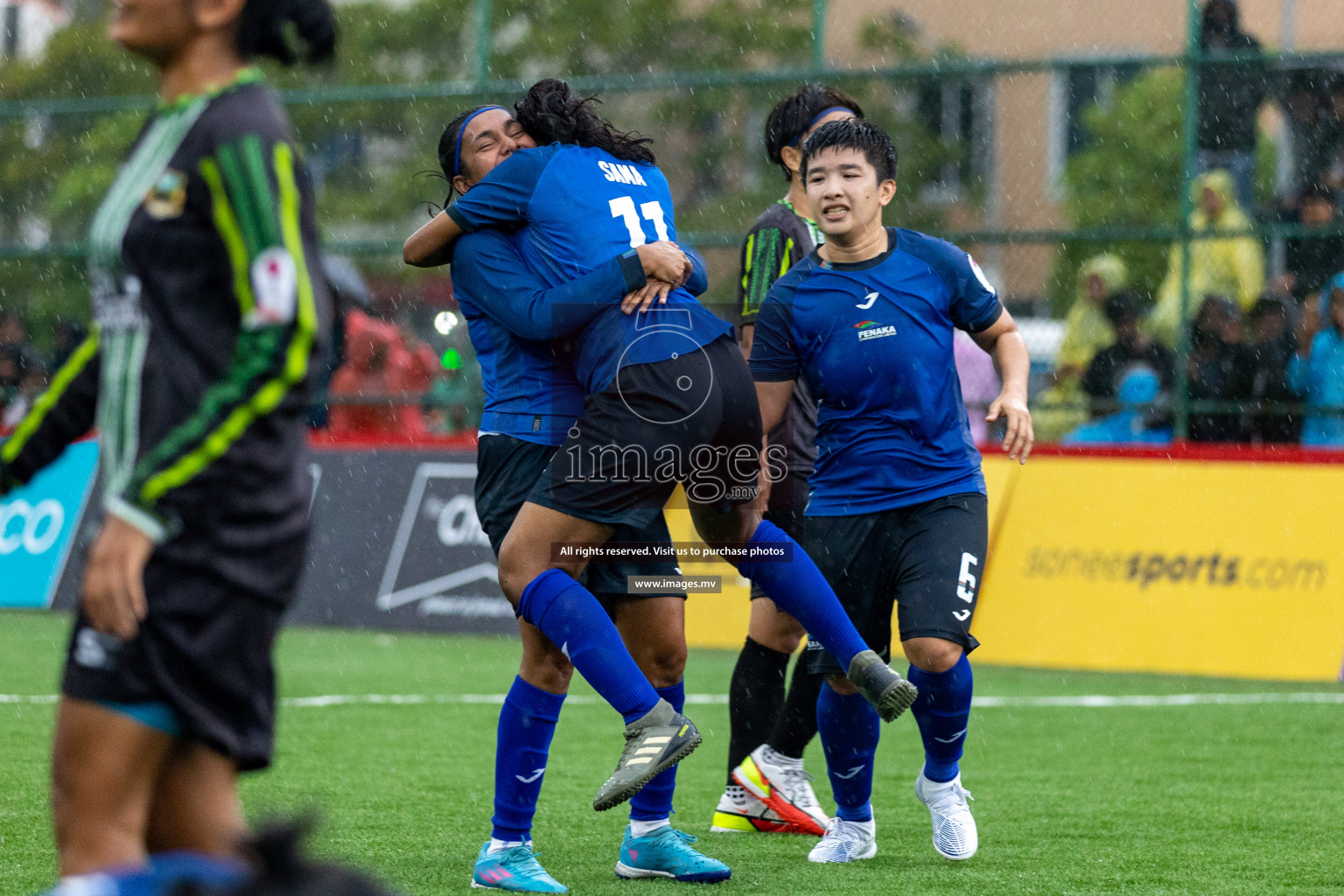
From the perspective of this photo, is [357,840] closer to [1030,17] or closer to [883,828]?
[883,828]

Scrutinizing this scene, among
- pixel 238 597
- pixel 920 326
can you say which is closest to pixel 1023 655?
pixel 920 326

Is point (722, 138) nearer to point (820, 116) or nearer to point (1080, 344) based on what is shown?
point (1080, 344)

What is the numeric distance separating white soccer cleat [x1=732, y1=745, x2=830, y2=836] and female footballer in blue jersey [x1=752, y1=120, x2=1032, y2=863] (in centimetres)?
39

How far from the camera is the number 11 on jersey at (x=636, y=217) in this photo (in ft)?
14.0

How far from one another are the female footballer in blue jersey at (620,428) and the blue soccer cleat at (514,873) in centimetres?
49

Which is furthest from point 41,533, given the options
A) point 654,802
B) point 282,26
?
point 282,26

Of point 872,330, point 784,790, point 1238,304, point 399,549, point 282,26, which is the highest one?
point 282,26

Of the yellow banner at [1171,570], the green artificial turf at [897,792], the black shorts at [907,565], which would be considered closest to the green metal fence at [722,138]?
the yellow banner at [1171,570]

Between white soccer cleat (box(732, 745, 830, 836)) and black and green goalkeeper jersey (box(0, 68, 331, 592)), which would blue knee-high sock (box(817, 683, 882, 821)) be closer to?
white soccer cleat (box(732, 745, 830, 836))

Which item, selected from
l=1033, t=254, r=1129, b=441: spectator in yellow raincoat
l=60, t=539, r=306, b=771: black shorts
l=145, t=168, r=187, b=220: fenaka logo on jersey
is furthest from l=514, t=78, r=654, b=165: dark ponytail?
l=1033, t=254, r=1129, b=441: spectator in yellow raincoat

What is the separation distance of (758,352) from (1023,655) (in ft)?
16.3

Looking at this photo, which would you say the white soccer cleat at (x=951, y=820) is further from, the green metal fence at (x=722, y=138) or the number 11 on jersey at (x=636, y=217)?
the green metal fence at (x=722, y=138)

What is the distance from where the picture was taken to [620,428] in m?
4.00

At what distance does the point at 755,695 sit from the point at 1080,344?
597 centimetres
